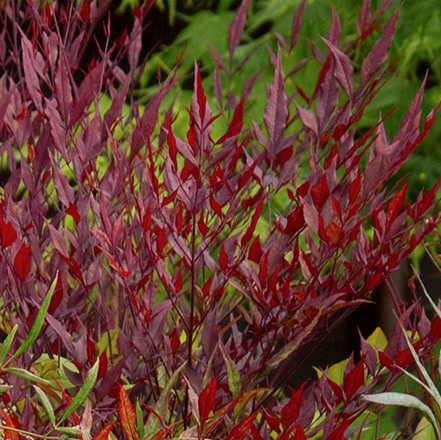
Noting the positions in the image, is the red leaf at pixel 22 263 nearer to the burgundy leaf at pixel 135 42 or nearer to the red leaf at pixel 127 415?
the red leaf at pixel 127 415

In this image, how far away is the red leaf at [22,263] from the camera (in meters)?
0.87

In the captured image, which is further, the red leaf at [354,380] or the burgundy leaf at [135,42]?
the burgundy leaf at [135,42]

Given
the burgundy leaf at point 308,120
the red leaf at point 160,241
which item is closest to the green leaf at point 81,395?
the red leaf at point 160,241

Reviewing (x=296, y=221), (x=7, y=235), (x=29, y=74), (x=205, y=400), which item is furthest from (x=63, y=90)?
(x=205, y=400)

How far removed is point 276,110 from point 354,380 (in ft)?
0.96

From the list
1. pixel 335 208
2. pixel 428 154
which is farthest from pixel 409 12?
pixel 335 208

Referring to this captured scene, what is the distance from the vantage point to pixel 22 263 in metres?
0.88

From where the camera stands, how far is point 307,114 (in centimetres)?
97

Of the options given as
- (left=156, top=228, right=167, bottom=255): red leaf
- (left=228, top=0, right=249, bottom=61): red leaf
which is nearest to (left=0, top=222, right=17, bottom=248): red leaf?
(left=156, top=228, right=167, bottom=255): red leaf

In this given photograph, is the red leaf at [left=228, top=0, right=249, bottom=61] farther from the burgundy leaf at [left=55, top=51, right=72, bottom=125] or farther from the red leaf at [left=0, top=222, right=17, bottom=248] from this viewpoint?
the red leaf at [left=0, top=222, right=17, bottom=248]

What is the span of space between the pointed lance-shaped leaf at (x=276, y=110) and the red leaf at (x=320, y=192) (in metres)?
0.10

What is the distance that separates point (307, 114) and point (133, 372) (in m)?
0.35

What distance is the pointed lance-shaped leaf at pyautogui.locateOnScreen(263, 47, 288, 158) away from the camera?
0.91 meters

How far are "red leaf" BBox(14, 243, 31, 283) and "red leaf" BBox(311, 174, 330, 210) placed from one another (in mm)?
289
